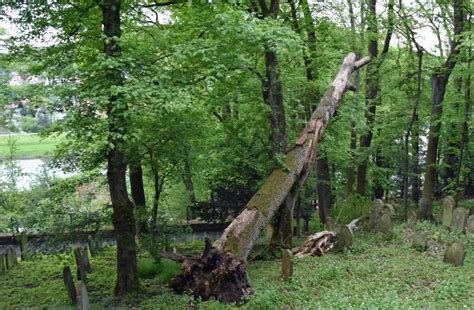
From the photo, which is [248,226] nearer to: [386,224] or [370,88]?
[386,224]

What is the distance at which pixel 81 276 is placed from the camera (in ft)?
31.3

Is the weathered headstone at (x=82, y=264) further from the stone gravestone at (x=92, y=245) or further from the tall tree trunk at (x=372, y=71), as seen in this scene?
the tall tree trunk at (x=372, y=71)

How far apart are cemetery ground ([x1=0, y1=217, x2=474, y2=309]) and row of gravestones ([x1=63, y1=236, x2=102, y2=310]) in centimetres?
20

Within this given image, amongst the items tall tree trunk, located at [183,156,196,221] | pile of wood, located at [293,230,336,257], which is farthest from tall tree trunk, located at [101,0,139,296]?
pile of wood, located at [293,230,336,257]

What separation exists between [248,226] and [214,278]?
72.1 inches

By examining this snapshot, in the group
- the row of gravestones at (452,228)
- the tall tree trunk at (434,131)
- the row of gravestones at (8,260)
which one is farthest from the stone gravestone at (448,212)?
the row of gravestones at (8,260)

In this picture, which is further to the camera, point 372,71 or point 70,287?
point 372,71

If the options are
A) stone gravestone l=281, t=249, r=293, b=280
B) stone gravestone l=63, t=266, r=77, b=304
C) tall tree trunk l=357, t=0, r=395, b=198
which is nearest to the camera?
stone gravestone l=63, t=266, r=77, b=304

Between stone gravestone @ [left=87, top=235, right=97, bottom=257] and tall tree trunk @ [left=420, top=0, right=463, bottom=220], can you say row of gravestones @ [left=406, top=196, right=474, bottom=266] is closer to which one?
tall tree trunk @ [left=420, top=0, right=463, bottom=220]

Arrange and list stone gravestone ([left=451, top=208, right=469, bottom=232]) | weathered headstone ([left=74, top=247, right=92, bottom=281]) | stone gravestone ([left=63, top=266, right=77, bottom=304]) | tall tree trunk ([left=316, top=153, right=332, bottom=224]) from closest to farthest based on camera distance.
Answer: stone gravestone ([left=63, top=266, right=77, bottom=304])
weathered headstone ([left=74, top=247, right=92, bottom=281])
stone gravestone ([left=451, top=208, right=469, bottom=232])
tall tree trunk ([left=316, top=153, right=332, bottom=224])

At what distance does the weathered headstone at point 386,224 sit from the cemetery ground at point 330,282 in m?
0.17

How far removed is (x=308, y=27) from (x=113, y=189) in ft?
28.3

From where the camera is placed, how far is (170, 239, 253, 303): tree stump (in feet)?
22.1

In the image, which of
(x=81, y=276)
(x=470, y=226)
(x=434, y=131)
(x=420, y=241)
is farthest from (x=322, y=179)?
(x=81, y=276)
